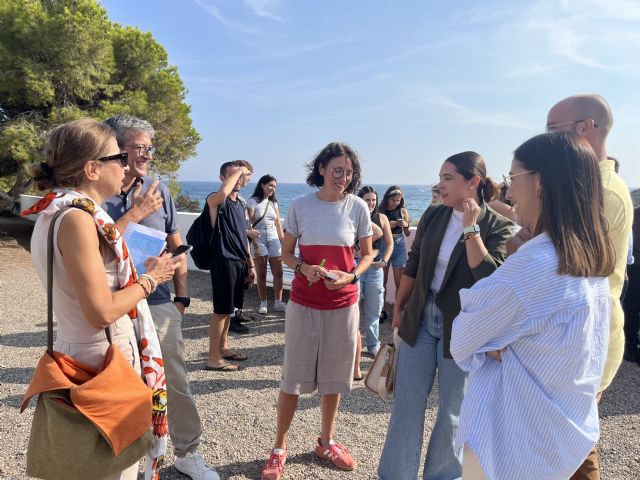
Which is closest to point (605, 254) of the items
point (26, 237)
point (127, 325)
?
point (127, 325)

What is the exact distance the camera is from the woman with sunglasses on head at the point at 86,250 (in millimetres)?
1548

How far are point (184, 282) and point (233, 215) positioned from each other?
75.2 inches

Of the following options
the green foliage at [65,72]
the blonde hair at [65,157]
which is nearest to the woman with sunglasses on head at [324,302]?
the blonde hair at [65,157]

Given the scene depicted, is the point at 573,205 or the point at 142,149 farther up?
the point at 142,149

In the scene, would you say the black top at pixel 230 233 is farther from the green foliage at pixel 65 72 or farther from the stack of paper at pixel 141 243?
the green foliage at pixel 65 72

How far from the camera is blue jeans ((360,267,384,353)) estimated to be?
5.18 metres

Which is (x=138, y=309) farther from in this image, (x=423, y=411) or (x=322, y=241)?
(x=423, y=411)

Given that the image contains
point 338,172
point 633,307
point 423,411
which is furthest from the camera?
point 633,307

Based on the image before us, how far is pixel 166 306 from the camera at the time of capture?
2.71 meters

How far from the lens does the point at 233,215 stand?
4.88 metres

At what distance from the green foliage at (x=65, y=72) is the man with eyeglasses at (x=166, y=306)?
12480 millimetres

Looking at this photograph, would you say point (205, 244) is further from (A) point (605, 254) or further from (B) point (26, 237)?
(B) point (26, 237)

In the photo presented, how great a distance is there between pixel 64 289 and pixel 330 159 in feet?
5.93

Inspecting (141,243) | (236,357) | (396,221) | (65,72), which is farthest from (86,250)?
(65,72)
